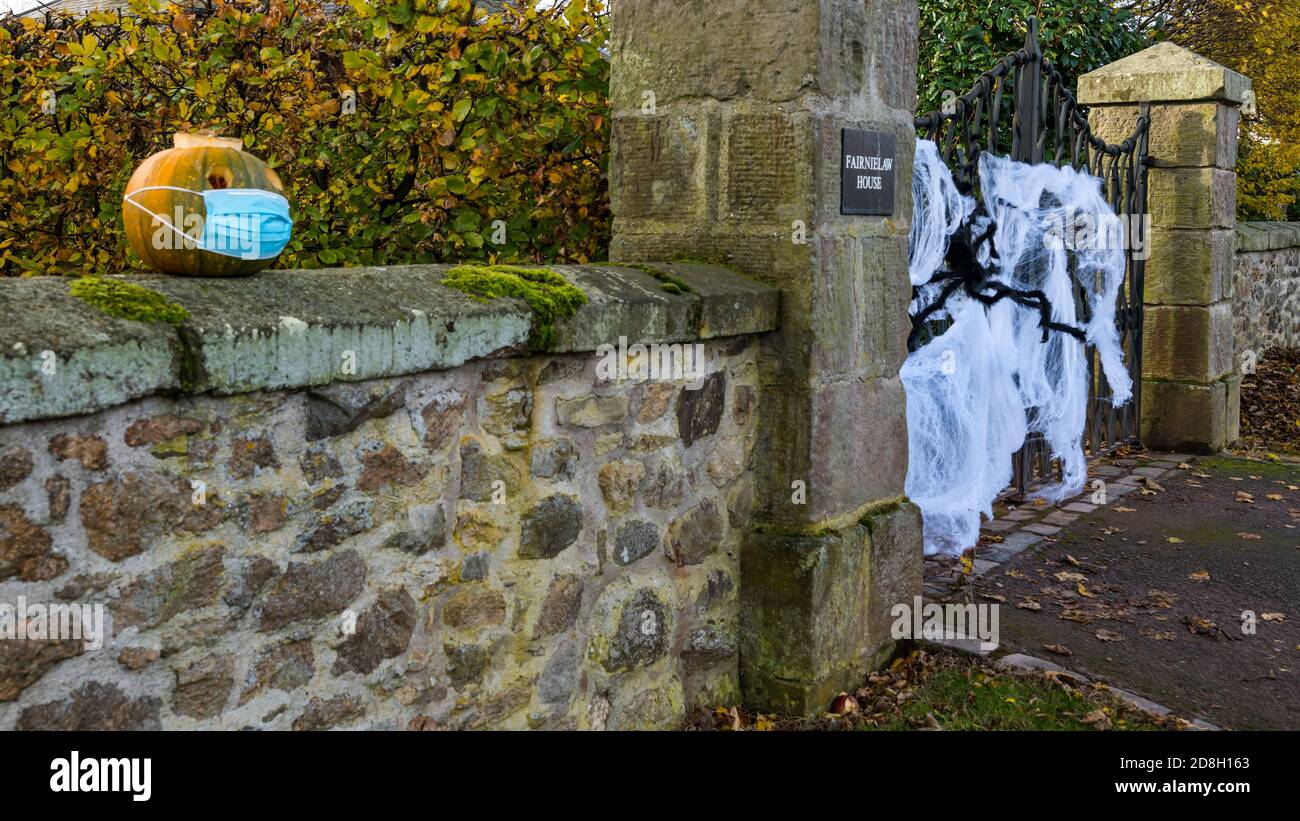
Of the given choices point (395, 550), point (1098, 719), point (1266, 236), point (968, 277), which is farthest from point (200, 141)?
point (1266, 236)

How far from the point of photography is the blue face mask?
94.2 inches

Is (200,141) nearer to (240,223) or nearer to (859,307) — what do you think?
(240,223)

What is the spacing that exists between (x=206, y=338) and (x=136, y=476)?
269 mm

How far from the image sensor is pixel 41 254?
479 centimetres

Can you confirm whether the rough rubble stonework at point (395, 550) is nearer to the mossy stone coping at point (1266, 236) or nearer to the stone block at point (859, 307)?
the stone block at point (859, 307)

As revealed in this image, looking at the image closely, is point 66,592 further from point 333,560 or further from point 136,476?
point 333,560

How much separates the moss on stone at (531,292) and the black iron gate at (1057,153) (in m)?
2.98

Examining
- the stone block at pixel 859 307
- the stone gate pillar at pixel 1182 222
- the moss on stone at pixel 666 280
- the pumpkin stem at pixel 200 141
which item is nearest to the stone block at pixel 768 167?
the stone block at pixel 859 307

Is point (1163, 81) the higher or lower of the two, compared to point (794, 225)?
higher

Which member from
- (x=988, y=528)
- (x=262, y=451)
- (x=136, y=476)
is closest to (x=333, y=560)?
(x=262, y=451)

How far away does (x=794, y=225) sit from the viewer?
3549mm

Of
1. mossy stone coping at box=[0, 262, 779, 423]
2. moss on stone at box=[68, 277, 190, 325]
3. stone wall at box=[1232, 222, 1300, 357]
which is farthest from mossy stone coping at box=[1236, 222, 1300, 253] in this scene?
moss on stone at box=[68, 277, 190, 325]

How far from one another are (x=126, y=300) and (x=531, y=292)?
3.23 ft

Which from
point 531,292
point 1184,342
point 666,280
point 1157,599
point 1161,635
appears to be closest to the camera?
point 531,292
